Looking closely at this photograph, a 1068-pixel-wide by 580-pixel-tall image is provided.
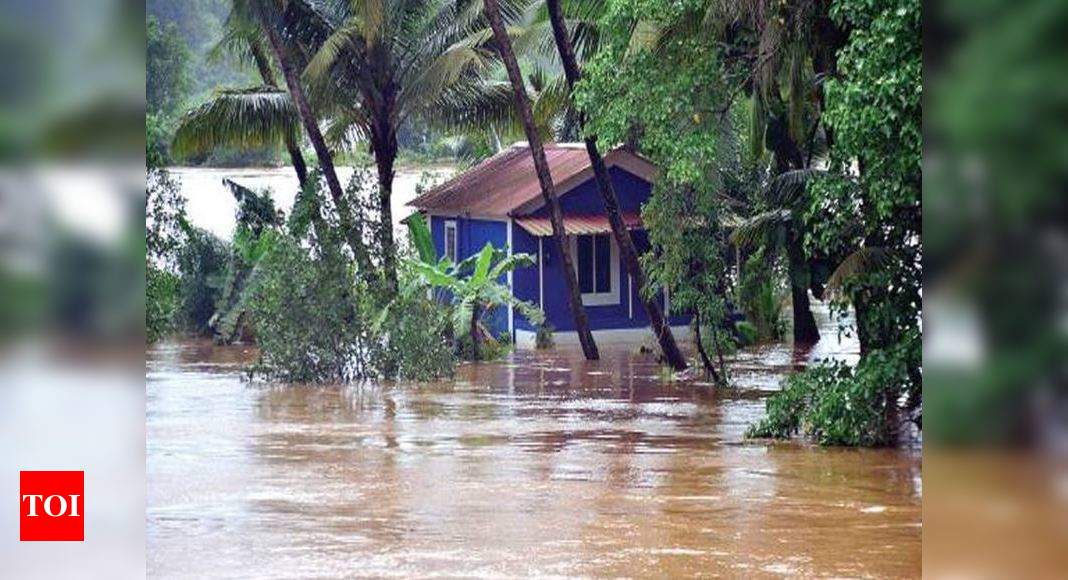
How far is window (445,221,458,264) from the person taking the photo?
92.7 feet

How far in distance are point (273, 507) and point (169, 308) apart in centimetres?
1633

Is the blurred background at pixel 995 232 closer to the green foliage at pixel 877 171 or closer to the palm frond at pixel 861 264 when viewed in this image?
the green foliage at pixel 877 171

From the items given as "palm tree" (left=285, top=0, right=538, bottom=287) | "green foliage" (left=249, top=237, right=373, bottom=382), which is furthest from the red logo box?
"palm tree" (left=285, top=0, right=538, bottom=287)

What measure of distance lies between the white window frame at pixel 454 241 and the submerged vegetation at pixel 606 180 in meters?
1.70

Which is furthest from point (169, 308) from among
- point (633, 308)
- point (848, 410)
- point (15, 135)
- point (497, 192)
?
point (15, 135)

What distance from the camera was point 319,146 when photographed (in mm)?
24719

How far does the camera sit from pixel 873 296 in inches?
549

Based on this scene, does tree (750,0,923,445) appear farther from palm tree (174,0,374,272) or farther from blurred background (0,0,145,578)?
palm tree (174,0,374,272)

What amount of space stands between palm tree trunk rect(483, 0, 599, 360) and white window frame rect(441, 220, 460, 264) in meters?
3.89

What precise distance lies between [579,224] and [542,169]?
8.98 ft

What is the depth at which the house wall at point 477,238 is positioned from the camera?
26.3 m

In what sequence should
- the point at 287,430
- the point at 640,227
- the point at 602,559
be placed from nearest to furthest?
1. the point at 602,559
2. the point at 287,430
3. the point at 640,227

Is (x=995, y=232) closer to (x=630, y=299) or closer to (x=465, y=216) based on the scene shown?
(x=630, y=299)

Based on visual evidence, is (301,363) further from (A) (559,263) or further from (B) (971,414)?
(B) (971,414)
